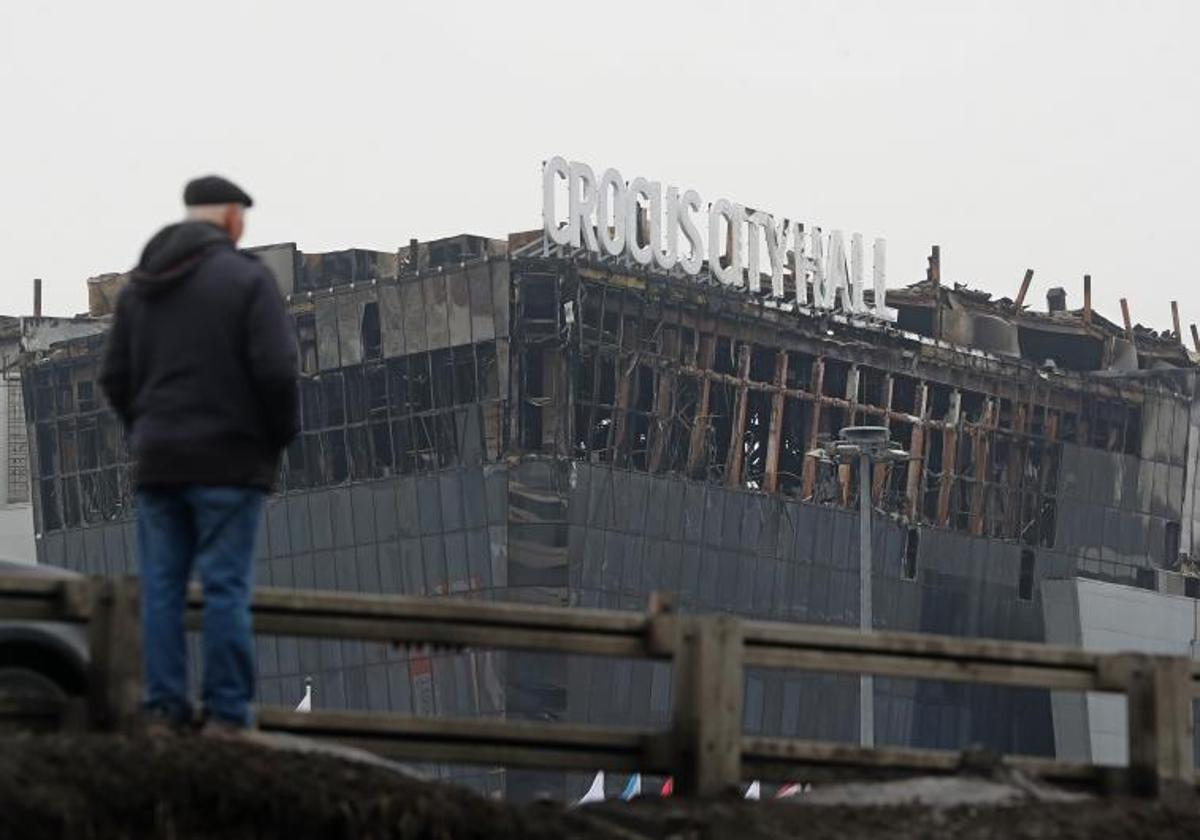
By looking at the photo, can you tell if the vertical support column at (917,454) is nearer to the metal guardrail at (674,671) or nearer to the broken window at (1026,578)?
the broken window at (1026,578)

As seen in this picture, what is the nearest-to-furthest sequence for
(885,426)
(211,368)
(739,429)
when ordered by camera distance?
(211,368) → (739,429) → (885,426)

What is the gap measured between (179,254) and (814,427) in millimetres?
86561

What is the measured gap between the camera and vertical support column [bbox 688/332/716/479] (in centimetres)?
9388

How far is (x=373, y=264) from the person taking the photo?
95.1 metres

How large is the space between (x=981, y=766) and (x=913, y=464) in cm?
9002

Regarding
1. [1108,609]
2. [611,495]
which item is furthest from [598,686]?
[1108,609]

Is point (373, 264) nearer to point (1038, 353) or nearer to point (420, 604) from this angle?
point (1038, 353)

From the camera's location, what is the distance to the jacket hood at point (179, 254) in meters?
10.8

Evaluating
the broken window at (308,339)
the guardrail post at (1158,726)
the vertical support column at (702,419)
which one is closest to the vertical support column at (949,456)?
the vertical support column at (702,419)

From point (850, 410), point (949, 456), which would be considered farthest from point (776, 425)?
point (949, 456)

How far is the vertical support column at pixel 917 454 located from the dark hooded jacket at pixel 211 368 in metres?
90.7

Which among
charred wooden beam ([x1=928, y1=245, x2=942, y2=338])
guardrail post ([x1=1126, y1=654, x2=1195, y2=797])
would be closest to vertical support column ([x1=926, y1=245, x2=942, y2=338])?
charred wooden beam ([x1=928, y1=245, x2=942, y2=338])

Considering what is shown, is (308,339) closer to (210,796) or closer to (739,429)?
(739,429)

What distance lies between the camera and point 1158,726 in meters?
12.4
